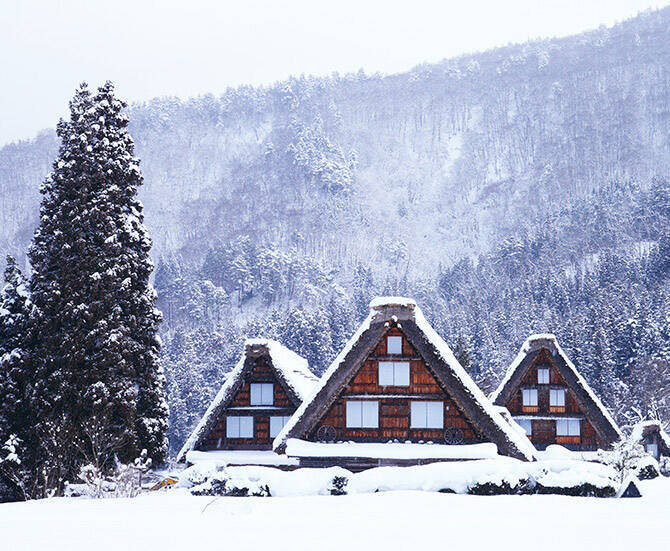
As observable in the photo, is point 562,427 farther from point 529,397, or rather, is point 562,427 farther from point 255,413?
point 255,413

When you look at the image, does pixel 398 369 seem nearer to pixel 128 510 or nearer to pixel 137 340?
pixel 137 340

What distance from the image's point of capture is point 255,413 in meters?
38.3

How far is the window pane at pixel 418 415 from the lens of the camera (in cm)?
2986

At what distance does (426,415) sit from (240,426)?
1188 centimetres

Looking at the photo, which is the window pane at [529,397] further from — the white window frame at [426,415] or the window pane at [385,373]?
the window pane at [385,373]

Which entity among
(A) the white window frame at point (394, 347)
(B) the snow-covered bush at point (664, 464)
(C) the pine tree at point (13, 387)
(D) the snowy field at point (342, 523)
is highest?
(A) the white window frame at point (394, 347)

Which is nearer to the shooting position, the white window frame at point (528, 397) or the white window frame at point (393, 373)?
the white window frame at point (393, 373)

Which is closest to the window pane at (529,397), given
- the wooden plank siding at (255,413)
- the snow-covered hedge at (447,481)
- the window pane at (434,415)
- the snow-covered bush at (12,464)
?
the wooden plank siding at (255,413)

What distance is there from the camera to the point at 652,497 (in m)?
19.1

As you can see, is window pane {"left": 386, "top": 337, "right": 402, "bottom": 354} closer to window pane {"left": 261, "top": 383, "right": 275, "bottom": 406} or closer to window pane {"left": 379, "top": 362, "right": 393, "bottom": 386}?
window pane {"left": 379, "top": 362, "right": 393, "bottom": 386}

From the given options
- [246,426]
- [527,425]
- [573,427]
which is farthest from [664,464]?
[246,426]

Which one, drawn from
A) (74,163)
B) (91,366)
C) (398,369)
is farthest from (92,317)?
(398,369)

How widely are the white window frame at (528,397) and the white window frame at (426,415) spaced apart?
19.9 metres

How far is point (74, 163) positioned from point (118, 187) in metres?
1.82
